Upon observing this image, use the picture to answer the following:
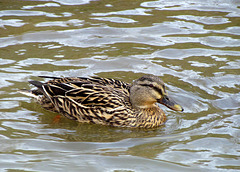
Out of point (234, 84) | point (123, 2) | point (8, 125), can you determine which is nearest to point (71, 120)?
point (8, 125)

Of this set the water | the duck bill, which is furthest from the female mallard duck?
the water

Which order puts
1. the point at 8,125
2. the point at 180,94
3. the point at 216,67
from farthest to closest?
the point at 216,67, the point at 180,94, the point at 8,125

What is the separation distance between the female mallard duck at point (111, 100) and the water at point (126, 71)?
208 millimetres

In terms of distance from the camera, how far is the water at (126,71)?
7.41 metres

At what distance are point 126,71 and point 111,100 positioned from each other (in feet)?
7.81

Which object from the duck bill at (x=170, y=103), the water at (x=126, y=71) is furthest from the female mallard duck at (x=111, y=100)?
the water at (x=126, y=71)

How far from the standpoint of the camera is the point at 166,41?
42.0ft

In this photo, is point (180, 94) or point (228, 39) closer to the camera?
point (180, 94)

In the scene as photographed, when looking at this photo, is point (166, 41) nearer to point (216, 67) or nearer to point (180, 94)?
point (216, 67)

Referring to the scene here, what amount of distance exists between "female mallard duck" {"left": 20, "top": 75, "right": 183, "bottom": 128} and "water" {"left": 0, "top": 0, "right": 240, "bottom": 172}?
0.68 feet

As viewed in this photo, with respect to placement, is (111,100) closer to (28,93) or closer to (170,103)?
(170,103)

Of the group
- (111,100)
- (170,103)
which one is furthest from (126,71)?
(170,103)

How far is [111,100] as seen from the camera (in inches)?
348

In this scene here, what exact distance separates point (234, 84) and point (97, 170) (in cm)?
447
